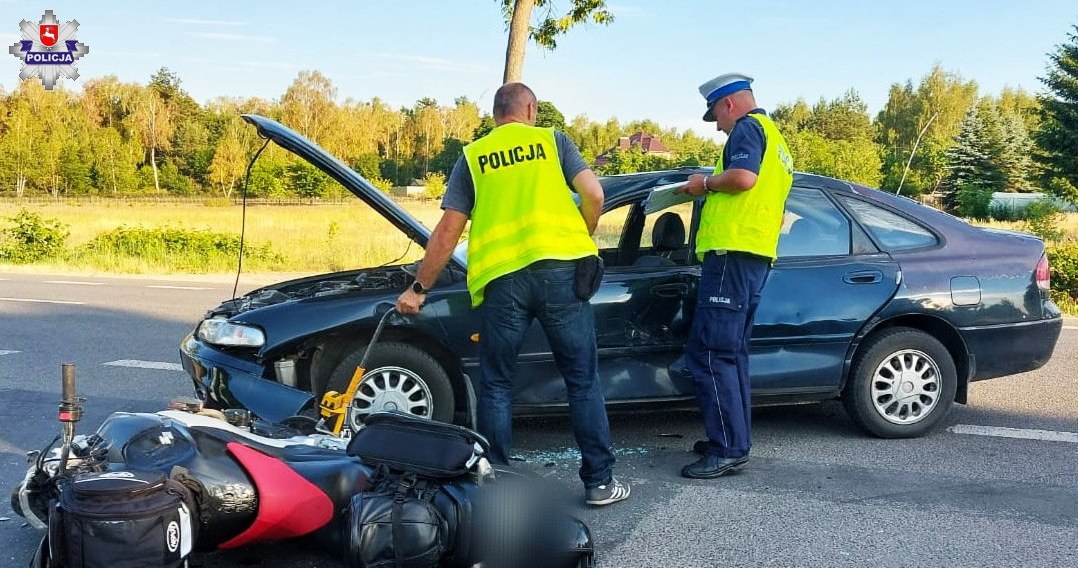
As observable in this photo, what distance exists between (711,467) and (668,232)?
Result: 136 centimetres

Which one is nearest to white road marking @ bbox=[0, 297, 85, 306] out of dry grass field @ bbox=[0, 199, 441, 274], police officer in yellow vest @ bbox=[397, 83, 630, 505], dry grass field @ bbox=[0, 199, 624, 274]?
dry grass field @ bbox=[0, 199, 441, 274]

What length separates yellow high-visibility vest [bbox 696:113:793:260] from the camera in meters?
4.17

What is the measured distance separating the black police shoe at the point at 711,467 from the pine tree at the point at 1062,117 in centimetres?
3572

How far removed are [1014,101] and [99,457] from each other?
96.6 meters

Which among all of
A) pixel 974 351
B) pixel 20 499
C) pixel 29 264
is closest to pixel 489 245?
pixel 20 499

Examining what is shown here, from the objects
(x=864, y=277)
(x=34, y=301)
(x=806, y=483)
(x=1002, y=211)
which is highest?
(x=1002, y=211)

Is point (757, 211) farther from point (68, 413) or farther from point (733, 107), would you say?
point (68, 413)

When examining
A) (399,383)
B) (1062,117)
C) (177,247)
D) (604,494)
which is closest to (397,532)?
(604,494)

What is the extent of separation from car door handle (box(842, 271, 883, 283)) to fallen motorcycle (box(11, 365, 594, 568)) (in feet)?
7.89

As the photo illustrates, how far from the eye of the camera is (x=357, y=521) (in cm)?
286

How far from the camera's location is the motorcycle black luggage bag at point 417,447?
9.70 feet

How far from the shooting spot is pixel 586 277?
3.75 m

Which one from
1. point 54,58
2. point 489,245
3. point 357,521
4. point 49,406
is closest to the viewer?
point 357,521

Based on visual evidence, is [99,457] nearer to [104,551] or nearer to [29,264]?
[104,551]
